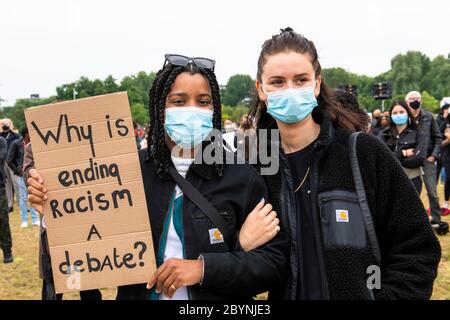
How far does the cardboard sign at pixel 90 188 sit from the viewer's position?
2.02m

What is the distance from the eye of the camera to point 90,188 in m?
2.05

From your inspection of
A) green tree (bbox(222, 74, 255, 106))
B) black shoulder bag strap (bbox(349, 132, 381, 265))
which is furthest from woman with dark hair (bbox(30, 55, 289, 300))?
green tree (bbox(222, 74, 255, 106))

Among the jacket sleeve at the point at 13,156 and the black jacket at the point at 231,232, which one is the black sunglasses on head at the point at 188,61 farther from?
the jacket sleeve at the point at 13,156

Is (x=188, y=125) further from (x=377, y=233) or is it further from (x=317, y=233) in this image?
(x=377, y=233)

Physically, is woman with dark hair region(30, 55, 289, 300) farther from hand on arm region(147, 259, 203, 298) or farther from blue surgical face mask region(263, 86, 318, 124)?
blue surgical face mask region(263, 86, 318, 124)

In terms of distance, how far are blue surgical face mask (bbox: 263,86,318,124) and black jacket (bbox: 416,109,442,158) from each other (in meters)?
5.47

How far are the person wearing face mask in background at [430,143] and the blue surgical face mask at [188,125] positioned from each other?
18.0ft

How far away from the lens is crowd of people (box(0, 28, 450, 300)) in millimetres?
1881

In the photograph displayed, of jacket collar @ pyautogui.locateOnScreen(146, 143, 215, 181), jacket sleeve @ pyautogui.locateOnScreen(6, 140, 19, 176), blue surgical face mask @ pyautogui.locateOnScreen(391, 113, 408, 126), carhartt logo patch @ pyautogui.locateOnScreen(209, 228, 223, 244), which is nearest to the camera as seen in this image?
carhartt logo patch @ pyautogui.locateOnScreen(209, 228, 223, 244)

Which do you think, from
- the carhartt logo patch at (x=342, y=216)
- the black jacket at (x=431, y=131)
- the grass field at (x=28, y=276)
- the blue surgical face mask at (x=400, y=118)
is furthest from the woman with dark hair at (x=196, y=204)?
the black jacket at (x=431, y=131)

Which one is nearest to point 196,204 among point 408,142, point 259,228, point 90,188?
Answer: point 259,228
